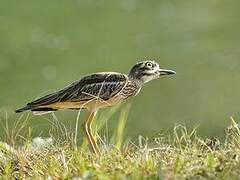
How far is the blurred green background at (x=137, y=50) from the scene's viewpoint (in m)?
16.4

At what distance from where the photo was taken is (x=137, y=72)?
6195 millimetres

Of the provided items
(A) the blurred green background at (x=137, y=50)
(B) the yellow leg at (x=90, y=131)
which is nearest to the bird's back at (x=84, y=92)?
(B) the yellow leg at (x=90, y=131)

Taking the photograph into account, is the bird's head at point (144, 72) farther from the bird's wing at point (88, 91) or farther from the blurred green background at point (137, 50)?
the blurred green background at point (137, 50)

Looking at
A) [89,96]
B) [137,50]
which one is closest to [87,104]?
[89,96]

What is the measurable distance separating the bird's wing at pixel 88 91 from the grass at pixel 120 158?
0.55 feet

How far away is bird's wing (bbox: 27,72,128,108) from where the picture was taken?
5930 millimetres

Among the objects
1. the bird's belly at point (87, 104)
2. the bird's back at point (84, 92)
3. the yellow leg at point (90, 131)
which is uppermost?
the bird's back at point (84, 92)

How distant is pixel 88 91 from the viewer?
19.5 ft

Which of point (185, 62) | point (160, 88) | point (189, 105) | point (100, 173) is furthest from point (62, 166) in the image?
point (185, 62)

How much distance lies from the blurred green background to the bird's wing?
6.44 m

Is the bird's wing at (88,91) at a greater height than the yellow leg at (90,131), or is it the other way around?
the bird's wing at (88,91)

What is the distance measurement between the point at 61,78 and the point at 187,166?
1448 cm

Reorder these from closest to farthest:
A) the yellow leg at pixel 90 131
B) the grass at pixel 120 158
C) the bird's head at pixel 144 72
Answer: the grass at pixel 120 158 < the yellow leg at pixel 90 131 < the bird's head at pixel 144 72

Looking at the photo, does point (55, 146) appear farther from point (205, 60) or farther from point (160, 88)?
point (205, 60)
